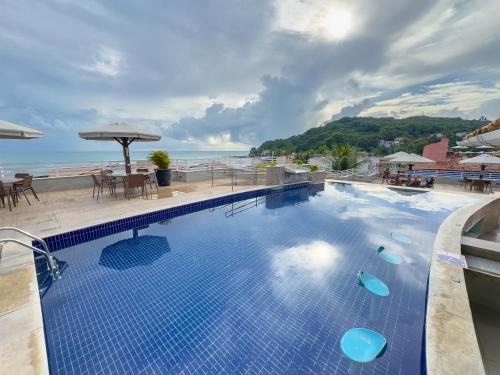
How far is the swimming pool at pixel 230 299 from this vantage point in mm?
1848

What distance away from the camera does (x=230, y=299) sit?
2.60 metres

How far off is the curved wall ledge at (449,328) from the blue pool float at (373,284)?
0.57 meters

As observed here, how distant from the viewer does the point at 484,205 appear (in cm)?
562

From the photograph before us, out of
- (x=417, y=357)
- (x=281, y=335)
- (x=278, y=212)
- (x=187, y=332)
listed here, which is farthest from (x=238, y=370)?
(x=278, y=212)

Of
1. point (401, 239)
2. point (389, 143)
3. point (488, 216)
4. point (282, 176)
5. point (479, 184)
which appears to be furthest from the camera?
point (389, 143)

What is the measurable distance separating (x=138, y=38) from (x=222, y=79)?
4648 millimetres

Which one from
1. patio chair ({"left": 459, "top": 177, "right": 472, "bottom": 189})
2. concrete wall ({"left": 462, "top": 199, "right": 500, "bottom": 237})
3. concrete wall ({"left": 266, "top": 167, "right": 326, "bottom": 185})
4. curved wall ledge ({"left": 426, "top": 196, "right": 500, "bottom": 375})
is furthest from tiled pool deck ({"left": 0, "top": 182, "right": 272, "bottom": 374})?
patio chair ({"left": 459, "top": 177, "right": 472, "bottom": 189})

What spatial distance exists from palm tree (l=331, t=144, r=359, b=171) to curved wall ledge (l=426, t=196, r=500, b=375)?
1248 centimetres

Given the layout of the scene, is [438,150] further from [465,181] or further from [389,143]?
[465,181]

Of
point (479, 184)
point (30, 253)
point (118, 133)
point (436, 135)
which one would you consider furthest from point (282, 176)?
point (436, 135)

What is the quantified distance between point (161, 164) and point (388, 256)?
7.73 m

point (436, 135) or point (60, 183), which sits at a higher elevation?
point (436, 135)

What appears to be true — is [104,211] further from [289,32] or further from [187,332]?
[289,32]

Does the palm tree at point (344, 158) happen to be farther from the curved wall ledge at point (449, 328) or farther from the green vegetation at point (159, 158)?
the curved wall ledge at point (449, 328)
